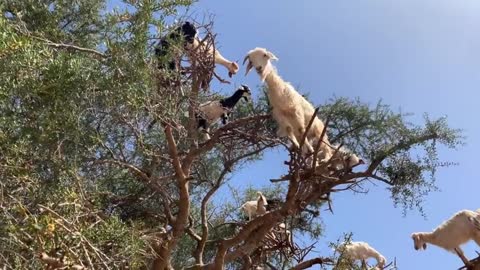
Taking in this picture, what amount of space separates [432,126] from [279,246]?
2209mm

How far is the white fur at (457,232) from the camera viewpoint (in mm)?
8445

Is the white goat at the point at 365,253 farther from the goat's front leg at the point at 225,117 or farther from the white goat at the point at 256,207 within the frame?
the goat's front leg at the point at 225,117

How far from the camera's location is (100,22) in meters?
8.26

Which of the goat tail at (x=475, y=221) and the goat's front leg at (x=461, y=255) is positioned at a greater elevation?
the goat tail at (x=475, y=221)

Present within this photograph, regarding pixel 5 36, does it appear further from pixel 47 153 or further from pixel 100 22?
pixel 100 22

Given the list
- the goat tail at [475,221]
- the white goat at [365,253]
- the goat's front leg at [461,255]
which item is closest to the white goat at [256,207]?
the white goat at [365,253]

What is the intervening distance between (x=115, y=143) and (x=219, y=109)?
1.85 meters

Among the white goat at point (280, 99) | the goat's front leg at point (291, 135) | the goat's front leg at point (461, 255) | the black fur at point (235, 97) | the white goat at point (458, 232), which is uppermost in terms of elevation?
the black fur at point (235, 97)

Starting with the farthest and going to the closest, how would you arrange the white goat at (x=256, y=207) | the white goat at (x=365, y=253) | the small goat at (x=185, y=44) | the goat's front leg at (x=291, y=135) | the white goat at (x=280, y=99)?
the white goat at (x=365, y=253), the white goat at (x=256, y=207), the white goat at (x=280, y=99), the goat's front leg at (x=291, y=135), the small goat at (x=185, y=44)

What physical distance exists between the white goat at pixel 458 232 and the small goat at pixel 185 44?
3.25 meters

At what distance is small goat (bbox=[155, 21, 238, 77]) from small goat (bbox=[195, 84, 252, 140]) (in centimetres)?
44

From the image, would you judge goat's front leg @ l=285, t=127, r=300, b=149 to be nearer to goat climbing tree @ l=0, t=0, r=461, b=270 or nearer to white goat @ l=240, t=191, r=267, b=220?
goat climbing tree @ l=0, t=0, r=461, b=270

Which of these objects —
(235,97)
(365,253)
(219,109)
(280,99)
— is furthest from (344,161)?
(365,253)

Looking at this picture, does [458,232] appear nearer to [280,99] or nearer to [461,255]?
[461,255]
